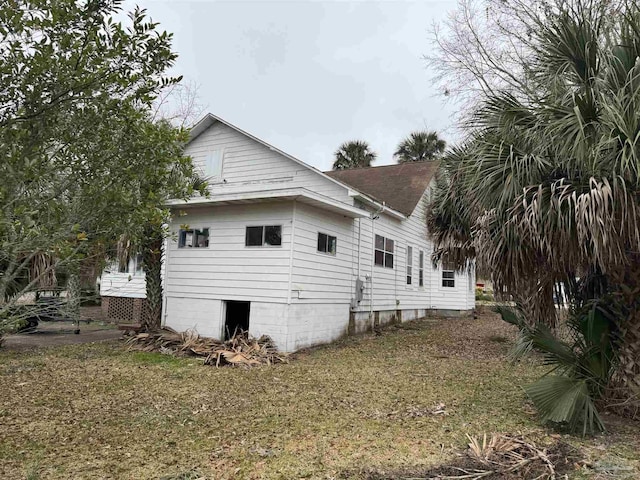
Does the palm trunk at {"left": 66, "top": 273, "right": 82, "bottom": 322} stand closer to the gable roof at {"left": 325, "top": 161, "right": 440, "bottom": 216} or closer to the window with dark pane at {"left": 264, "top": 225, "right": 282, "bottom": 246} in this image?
the window with dark pane at {"left": 264, "top": 225, "right": 282, "bottom": 246}

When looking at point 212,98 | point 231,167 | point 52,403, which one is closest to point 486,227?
point 52,403

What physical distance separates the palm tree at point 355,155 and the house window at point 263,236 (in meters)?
21.9

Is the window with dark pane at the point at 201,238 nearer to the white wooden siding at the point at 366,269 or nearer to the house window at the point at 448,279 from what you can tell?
the white wooden siding at the point at 366,269

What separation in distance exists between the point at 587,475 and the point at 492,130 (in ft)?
14.2

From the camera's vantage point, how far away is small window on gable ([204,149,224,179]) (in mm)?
14117

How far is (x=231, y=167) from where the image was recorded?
1396 centimetres

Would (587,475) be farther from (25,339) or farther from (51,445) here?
(25,339)

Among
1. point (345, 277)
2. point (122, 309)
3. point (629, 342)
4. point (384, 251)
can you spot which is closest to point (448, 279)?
point (384, 251)

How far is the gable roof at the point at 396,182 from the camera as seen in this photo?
1744cm

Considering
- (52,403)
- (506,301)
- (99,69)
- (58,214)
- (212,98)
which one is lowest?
(52,403)

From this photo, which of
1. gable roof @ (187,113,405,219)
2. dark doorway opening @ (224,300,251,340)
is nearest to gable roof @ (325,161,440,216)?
gable roof @ (187,113,405,219)

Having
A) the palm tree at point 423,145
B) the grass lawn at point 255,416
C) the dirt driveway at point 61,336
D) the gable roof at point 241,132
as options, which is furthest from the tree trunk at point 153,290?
the palm tree at point 423,145

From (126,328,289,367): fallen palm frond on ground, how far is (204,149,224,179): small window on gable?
516 centimetres

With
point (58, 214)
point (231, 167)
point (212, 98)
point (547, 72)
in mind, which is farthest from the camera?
point (212, 98)
